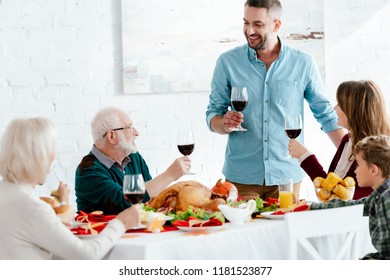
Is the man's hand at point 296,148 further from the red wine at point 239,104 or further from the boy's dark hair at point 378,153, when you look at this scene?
the boy's dark hair at point 378,153

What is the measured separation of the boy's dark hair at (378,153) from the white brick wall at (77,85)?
177 cm

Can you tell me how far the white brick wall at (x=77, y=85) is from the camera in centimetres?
422

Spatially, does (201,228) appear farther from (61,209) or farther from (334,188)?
(334,188)

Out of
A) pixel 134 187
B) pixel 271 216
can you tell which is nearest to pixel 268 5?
pixel 271 216

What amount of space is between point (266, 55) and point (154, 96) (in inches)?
33.7

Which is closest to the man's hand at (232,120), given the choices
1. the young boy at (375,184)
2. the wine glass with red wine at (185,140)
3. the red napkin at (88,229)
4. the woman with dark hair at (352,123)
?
the woman with dark hair at (352,123)

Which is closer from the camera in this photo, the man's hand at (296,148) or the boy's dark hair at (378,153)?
the boy's dark hair at (378,153)

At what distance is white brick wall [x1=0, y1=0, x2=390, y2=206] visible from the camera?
422cm

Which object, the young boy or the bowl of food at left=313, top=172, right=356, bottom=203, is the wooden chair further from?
the bowl of food at left=313, top=172, right=356, bottom=203

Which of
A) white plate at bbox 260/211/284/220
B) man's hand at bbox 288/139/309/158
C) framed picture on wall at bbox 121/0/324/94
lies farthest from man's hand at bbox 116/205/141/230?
framed picture on wall at bbox 121/0/324/94

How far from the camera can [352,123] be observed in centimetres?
360

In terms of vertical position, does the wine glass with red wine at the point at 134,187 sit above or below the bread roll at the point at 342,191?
above

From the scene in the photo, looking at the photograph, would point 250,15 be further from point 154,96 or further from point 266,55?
point 154,96

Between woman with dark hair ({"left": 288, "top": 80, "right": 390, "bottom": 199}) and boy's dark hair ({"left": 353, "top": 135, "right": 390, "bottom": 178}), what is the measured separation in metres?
0.44
